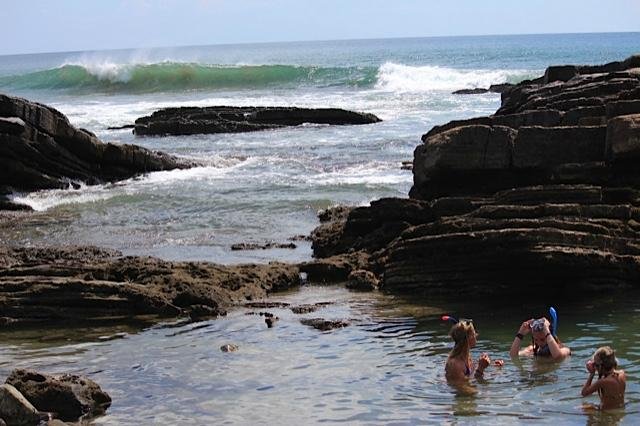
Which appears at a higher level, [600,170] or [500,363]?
[600,170]

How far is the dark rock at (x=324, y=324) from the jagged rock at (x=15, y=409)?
4268 mm

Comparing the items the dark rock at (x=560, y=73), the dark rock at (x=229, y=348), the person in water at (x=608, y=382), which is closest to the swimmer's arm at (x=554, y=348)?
the person in water at (x=608, y=382)

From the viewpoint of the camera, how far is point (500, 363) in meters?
11.1

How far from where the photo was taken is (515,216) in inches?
563

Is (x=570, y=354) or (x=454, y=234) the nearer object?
(x=570, y=354)

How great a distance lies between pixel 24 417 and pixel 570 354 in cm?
574

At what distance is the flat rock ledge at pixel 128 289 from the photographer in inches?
531

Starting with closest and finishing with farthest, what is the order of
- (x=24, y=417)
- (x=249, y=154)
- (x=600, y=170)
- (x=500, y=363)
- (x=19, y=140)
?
(x=24, y=417) < (x=500, y=363) < (x=600, y=170) < (x=19, y=140) < (x=249, y=154)

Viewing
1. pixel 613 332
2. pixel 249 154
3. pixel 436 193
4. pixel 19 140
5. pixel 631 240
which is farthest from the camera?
pixel 249 154

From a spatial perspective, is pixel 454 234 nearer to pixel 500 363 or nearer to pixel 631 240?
pixel 631 240

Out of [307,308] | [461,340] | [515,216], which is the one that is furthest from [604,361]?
[307,308]

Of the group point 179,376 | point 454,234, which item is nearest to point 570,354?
point 454,234

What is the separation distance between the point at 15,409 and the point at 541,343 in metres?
5.40

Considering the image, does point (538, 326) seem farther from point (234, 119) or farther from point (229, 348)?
point (234, 119)
